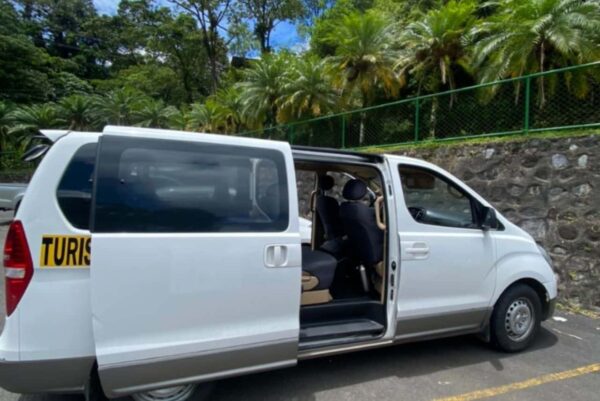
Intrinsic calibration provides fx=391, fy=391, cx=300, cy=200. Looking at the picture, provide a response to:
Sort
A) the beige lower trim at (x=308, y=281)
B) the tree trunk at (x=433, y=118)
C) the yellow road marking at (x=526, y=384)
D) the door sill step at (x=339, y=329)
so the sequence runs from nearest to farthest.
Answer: the yellow road marking at (x=526, y=384) → the door sill step at (x=339, y=329) → the beige lower trim at (x=308, y=281) → the tree trunk at (x=433, y=118)

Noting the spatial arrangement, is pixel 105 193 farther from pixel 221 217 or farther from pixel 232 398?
pixel 232 398

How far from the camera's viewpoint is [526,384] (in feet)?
10.9

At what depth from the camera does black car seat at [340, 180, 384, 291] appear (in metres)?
3.79

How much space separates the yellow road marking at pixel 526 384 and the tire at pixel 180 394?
1.79 metres

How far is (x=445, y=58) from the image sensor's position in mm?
14172

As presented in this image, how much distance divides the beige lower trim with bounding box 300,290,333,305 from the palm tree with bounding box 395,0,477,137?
481 inches

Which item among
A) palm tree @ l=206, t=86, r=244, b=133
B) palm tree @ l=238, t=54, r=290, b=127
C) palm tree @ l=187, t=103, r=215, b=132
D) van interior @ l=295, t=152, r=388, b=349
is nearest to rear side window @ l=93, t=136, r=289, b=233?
van interior @ l=295, t=152, r=388, b=349

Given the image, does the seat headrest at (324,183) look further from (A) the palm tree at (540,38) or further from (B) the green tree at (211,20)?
(B) the green tree at (211,20)

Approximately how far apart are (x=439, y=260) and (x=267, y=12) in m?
39.3

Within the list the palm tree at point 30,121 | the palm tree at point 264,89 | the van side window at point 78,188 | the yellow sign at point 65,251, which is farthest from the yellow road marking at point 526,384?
the palm tree at point 30,121

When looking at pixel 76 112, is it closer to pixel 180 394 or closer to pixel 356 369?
pixel 180 394

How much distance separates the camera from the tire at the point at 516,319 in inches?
152

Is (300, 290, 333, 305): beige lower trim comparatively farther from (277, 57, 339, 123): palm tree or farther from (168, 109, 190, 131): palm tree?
(168, 109, 190, 131): palm tree

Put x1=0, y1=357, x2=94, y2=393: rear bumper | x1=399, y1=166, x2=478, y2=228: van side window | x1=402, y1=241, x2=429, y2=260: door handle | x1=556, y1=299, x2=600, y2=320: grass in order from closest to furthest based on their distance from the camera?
x1=0, y1=357, x2=94, y2=393: rear bumper, x1=402, y1=241, x2=429, y2=260: door handle, x1=399, y1=166, x2=478, y2=228: van side window, x1=556, y1=299, x2=600, y2=320: grass
